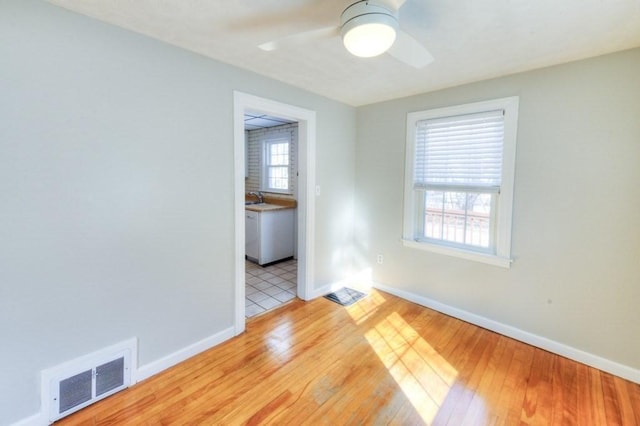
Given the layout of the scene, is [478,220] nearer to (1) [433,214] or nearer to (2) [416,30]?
(1) [433,214]

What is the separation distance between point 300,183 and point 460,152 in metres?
1.60

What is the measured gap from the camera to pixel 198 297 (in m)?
2.30

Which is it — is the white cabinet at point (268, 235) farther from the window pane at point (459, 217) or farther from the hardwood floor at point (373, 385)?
the window pane at point (459, 217)

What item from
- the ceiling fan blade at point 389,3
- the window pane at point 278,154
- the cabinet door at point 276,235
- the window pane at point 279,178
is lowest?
the cabinet door at point 276,235

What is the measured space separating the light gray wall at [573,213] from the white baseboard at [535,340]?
40 millimetres

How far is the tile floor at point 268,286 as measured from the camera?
3.14 m

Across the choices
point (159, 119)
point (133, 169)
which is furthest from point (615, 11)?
point (133, 169)

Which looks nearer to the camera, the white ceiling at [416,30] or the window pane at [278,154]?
the white ceiling at [416,30]

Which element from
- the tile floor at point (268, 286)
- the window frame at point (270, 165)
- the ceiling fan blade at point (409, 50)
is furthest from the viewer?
the window frame at point (270, 165)

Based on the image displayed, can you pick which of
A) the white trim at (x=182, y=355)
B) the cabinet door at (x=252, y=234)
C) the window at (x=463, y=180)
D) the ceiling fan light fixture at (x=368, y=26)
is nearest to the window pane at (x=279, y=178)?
the cabinet door at (x=252, y=234)

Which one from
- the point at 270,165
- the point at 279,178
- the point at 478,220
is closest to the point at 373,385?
the point at 478,220

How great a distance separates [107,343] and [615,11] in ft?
11.3

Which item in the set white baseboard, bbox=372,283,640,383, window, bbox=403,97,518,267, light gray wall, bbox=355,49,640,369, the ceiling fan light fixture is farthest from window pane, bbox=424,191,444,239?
the ceiling fan light fixture

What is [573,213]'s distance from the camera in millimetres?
2238
